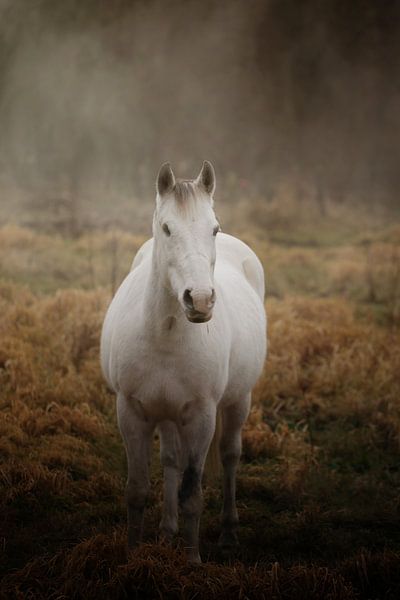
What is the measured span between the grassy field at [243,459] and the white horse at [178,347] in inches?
15.7

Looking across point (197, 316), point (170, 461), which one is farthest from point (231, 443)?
point (197, 316)

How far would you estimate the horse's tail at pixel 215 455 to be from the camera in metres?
4.00

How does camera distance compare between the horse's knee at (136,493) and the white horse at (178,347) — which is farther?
the horse's knee at (136,493)

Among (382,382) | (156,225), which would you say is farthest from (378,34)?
(156,225)

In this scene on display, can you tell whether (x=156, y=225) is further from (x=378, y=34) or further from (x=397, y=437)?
(x=378, y=34)

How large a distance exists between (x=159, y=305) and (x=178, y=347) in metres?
0.23

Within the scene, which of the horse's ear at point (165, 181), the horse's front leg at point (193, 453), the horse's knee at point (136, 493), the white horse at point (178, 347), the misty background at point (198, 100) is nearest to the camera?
the white horse at point (178, 347)

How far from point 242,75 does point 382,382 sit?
35.5ft

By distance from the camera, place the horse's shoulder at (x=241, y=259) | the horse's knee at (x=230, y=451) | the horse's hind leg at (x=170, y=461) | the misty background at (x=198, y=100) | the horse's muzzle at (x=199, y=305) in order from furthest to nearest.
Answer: the misty background at (x=198, y=100) < the horse's shoulder at (x=241, y=259) < the horse's knee at (x=230, y=451) < the horse's hind leg at (x=170, y=461) < the horse's muzzle at (x=199, y=305)

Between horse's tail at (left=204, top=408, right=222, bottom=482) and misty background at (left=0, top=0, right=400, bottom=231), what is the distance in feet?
26.6

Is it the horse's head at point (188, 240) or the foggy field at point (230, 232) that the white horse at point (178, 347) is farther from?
the foggy field at point (230, 232)

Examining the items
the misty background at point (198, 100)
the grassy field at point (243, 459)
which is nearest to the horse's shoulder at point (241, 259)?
the grassy field at point (243, 459)

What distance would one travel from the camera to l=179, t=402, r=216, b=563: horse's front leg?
321 centimetres

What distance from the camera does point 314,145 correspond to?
49.5ft
